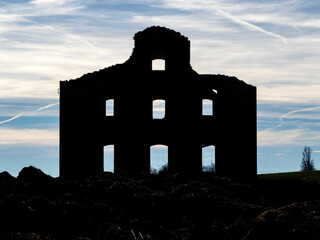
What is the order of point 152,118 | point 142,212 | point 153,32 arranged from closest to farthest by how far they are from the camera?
point 142,212
point 152,118
point 153,32

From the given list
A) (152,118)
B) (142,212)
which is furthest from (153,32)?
(142,212)

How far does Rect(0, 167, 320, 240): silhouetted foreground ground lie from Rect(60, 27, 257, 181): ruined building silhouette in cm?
656

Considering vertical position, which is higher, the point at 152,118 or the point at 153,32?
the point at 153,32

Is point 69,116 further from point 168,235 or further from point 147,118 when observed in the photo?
point 168,235

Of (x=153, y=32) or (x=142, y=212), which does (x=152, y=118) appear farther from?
(x=142, y=212)

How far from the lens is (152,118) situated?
21953mm

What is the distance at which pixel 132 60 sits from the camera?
22.4 meters

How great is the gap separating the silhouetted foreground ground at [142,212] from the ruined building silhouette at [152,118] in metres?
6.56

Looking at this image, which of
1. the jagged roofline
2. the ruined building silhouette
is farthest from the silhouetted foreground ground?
the jagged roofline

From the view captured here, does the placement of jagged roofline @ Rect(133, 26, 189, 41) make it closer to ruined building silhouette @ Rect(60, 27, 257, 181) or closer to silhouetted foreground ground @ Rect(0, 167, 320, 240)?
ruined building silhouette @ Rect(60, 27, 257, 181)

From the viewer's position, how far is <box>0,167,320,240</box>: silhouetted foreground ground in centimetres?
738

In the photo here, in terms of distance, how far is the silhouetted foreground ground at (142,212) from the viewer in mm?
7383

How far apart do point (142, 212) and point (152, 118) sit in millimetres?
11520

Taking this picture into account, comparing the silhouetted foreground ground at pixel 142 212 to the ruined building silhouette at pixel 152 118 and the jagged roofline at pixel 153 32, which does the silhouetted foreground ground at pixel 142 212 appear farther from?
the jagged roofline at pixel 153 32
